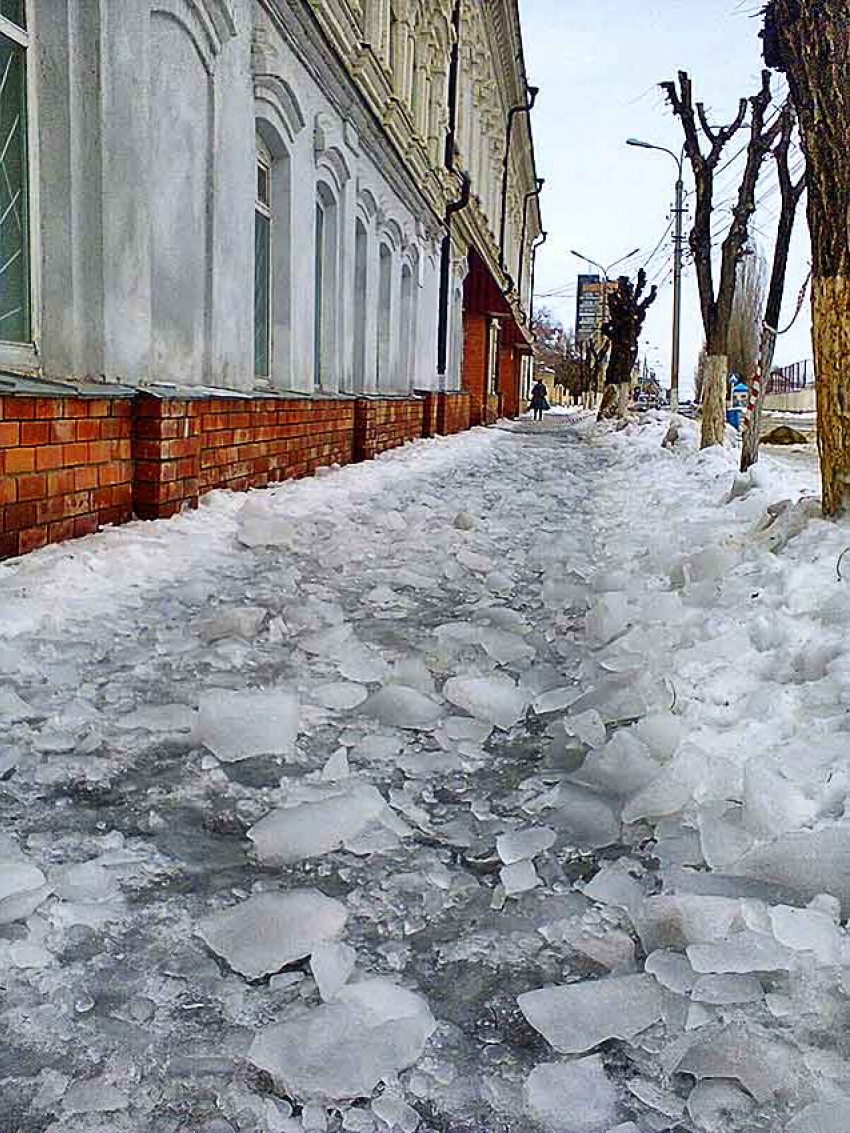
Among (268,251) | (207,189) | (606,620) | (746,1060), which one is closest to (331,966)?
(746,1060)

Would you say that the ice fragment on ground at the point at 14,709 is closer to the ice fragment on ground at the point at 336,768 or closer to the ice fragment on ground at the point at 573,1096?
the ice fragment on ground at the point at 336,768

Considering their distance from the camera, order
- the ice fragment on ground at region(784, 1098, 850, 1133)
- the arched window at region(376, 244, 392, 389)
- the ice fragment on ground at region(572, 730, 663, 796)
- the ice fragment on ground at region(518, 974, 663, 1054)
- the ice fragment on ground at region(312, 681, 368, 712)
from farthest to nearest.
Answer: the arched window at region(376, 244, 392, 389)
the ice fragment on ground at region(312, 681, 368, 712)
the ice fragment on ground at region(572, 730, 663, 796)
the ice fragment on ground at region(518, 974, 663, 1054)
the ice fragment on ground at region(784, 1098, 850, 1133)

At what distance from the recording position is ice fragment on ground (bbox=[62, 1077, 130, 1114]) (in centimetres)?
134

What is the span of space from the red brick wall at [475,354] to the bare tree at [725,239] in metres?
12.6

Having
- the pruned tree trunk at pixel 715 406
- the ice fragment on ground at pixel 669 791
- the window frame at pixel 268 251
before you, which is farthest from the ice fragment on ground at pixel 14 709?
the pruned tree trunk at pixel 715 406

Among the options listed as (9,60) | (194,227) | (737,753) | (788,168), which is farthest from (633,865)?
(788,168)

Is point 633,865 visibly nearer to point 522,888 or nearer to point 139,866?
point 522,888

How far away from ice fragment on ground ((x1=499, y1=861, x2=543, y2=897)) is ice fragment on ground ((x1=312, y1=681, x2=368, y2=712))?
105 centimetres

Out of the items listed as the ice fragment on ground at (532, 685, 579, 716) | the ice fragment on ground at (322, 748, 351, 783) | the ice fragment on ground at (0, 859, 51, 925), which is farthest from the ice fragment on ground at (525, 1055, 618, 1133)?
the ice fragment on ground at (532, 685, 579, 716)

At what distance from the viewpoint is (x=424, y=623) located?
4.11 meters

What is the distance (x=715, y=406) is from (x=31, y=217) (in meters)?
9.76

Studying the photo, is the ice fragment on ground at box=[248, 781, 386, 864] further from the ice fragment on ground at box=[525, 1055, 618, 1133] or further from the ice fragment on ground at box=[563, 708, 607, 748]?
the ice fragment on ground at box=[525, 1055, 618, 1133]

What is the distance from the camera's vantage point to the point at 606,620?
3922mm

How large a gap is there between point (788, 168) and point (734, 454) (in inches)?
119
